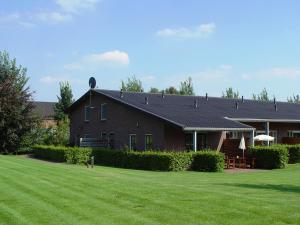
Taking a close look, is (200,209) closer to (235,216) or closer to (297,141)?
(235,216)

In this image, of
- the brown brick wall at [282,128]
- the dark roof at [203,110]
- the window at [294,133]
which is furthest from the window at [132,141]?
the window at [294,133]

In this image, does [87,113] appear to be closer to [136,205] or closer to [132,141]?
[132,141]

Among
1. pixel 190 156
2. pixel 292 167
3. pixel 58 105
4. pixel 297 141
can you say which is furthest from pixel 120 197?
pixel 58 105

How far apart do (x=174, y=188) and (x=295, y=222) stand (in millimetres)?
5084

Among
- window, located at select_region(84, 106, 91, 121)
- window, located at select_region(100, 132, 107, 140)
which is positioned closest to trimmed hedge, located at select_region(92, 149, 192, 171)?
window, located at select_region(100, 132, 107, 140)

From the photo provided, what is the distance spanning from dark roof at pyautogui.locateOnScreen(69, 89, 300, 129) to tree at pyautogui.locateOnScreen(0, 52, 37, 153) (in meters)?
6.43

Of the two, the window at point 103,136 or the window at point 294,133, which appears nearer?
the window at point 103,136

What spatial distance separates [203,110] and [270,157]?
782 cm

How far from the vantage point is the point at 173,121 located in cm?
2830

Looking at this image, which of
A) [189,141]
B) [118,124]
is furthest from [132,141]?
[189,141]

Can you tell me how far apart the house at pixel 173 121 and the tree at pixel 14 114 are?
12.9 feet

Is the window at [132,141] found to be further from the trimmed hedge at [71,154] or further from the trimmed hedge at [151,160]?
the trimmed hedge at [151,160]

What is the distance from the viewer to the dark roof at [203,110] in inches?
1177

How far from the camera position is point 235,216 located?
937 cm
